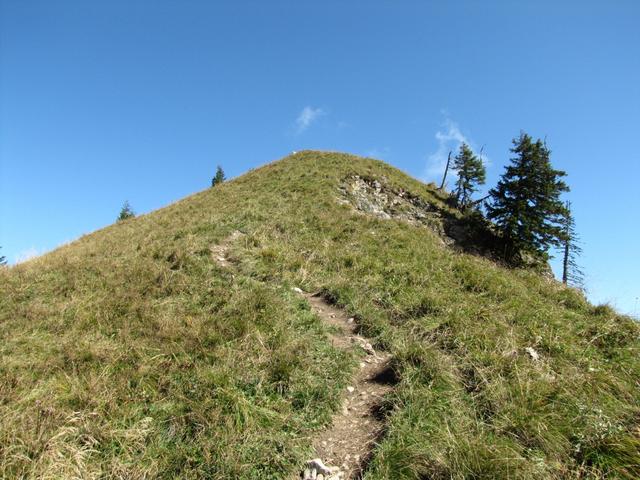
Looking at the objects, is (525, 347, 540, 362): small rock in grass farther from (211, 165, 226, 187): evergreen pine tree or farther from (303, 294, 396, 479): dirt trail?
(211, 165, 226, 187): evergreen pine tree

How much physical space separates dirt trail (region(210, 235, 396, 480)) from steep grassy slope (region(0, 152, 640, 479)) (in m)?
0.24

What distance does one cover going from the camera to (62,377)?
5465 mm

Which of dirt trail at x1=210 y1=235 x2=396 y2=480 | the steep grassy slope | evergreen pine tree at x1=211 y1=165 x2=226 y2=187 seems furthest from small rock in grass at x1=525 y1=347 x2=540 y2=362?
evergreen pine tree at x1=211 y1=165 x2=226 y2=187

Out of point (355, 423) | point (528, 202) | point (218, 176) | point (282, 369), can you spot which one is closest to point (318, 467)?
point (355, 423)

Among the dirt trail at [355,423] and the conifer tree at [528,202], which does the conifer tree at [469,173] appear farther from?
the dirt trail at [355,423]

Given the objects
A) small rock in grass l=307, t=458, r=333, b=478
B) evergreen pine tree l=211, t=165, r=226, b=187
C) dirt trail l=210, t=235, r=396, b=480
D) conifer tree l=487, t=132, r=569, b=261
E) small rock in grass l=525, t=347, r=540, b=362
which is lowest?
small rock in grass l=307, t=458, r=333, b=478

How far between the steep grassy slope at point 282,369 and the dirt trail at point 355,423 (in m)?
0.24

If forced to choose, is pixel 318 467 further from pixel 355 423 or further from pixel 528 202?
pixel 528 202

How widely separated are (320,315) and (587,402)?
533 centimetres

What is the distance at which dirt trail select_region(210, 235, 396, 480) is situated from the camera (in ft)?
14.0

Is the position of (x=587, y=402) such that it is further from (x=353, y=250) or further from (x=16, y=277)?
(x=16, y=277)

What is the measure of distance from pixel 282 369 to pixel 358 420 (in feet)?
4.86

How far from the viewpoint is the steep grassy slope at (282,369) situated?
4039 millimetres

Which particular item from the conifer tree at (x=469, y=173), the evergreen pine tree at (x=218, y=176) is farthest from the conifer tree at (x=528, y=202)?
the evergreen pine tree at (x=218, y=176)
